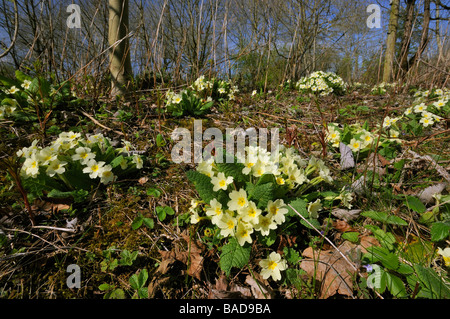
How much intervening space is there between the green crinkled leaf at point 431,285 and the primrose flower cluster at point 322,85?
4.44 m

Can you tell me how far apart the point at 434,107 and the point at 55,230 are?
451cm

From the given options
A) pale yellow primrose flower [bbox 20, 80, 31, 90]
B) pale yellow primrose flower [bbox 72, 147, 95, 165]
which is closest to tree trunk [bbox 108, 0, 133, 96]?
pale yellow primrose flower [bbox 20, 80, 31, 90]

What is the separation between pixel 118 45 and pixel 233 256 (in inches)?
128

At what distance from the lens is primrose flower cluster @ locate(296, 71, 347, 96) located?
16.3ft

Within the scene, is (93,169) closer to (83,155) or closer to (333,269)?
(83,155)

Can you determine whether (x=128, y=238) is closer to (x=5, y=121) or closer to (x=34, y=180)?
(x=34, y=180)

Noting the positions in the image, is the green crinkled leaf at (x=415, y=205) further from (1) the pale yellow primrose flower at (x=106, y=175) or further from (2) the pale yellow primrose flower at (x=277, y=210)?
(1) the pale yellow primrose flower at (x=106, y=175)

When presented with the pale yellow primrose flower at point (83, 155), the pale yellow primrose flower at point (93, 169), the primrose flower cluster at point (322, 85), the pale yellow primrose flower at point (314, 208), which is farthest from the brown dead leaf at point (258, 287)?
the primrose flower cluster at point (322, 85)

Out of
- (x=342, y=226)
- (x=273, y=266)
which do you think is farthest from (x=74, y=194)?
(x=342, y=226)

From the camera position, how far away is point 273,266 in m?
1.28

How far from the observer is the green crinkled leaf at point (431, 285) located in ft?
3.42

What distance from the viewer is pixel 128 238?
1.48 m

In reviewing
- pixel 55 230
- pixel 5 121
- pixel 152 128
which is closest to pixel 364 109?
pixel 152 128

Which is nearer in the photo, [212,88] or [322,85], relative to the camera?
[212,88]
